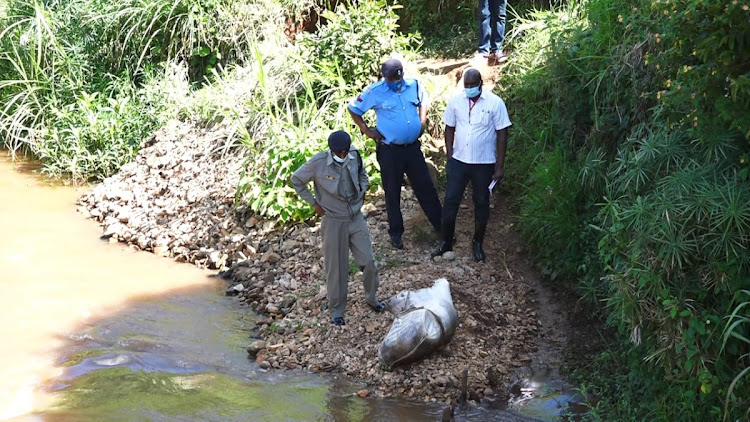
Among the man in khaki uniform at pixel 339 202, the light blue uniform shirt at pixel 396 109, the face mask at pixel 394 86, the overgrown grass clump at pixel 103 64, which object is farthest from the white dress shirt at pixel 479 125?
the overgrown grass clump at pixel 103 64

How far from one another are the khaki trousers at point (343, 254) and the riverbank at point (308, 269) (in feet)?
0.68

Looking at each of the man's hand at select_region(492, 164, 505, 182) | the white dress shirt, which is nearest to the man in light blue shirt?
the white dress shirt

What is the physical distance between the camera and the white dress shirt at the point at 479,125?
6.71m

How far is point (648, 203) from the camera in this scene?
4746mm

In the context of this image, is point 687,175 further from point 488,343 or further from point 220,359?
point 220,359

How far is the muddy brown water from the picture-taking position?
214 inches

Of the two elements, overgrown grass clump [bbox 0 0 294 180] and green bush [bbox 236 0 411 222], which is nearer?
green bush [bbox 236 0 411 222]

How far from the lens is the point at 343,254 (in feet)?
20.4

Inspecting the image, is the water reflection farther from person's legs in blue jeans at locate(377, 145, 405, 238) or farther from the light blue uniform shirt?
the light blue uniform shirt

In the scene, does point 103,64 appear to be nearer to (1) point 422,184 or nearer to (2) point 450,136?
(1) point 422,184

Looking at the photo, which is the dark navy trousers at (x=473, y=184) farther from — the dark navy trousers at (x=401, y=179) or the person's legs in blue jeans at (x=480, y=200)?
the dark navy trousers at (x=401, y=179)

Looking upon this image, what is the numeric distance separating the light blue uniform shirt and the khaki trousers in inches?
41.9

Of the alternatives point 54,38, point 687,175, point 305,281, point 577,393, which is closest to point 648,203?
point 687,175

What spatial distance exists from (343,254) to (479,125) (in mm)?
1560
